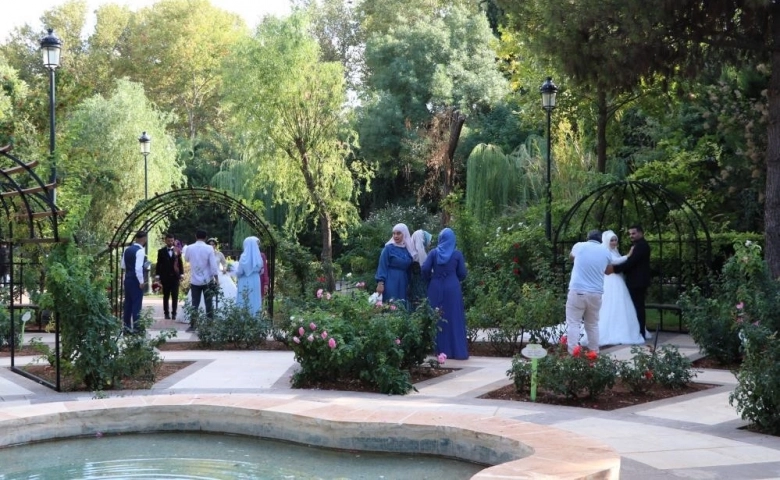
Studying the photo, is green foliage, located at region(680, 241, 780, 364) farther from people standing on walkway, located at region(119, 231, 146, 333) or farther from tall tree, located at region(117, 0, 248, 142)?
tall tree, located at region(117, 0, 248, 142)

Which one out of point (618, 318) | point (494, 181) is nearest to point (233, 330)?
point (618, 318)

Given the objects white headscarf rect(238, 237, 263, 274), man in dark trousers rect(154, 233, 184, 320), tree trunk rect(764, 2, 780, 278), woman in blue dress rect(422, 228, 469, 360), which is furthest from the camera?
man in dark trousers rect(154, 233, 184, 320)

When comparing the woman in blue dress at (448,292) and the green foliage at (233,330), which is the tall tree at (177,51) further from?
the woman in blue dress at (448,292)

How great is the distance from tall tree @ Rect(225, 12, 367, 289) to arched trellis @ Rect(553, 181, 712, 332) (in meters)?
9.48

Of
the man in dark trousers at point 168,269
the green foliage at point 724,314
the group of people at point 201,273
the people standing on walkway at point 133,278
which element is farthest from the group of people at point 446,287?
the man in dark trousers at point 168,269

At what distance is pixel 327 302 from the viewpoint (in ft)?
33.4

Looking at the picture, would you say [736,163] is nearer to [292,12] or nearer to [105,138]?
[292,12]

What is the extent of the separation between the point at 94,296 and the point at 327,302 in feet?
7.90

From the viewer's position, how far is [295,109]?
2581cm

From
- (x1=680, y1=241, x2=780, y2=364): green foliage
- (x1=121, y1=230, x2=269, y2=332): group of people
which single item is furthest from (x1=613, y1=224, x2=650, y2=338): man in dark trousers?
(x1=121, y1=230, x2=269, y2=332): group of people

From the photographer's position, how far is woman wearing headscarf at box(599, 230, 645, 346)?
43.6 ft

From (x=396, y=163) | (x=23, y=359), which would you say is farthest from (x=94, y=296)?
(x=396, y=163)

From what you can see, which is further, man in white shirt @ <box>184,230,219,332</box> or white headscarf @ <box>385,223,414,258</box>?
man in white shirt @ <box>184,230,219,332</box>

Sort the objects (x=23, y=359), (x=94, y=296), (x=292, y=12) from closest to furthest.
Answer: (x=94, y=296)
(x=23, y=359)
(x=292, y=12)
